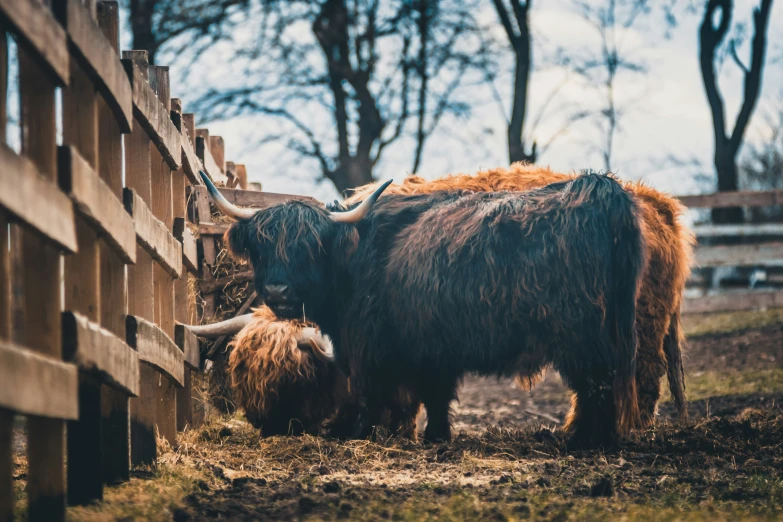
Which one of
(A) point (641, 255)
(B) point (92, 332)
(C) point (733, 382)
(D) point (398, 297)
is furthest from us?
(C) point (733, 382)

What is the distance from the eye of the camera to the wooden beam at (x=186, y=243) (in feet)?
16.6

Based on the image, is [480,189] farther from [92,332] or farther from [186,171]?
[92,332]

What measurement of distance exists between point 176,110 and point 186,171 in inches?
16.8

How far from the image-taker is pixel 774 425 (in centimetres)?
521

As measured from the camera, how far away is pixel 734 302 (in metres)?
13.2

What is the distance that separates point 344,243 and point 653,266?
2.13m

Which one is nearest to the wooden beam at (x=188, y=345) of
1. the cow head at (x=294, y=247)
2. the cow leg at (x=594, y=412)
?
the cow head at (x=294, y=247)

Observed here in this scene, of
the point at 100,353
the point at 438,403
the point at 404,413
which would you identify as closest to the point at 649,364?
the point at 438,403

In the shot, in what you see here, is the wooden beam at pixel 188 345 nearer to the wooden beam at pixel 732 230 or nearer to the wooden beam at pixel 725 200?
the wooden beam at pixel 725 200

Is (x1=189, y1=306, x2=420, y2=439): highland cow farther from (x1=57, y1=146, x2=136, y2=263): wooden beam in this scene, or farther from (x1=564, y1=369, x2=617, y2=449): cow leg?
(x1=57, y1=146, x2=136, y2=263): wooden beam

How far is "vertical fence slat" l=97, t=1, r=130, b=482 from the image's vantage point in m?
3.41

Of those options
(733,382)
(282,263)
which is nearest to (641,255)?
(282,263)

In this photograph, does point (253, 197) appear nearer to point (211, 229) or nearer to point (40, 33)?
point (211, 229)

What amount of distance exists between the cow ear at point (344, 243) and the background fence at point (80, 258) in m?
1.25
